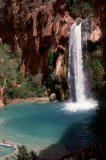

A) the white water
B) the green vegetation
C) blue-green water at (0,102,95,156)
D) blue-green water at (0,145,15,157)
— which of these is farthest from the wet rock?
blue-green water at (0,145,15,157)

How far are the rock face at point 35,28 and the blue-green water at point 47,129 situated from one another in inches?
324

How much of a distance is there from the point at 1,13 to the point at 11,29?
277 centimetres

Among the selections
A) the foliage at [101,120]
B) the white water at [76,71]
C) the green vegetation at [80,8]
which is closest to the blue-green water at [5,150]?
the foliage at [101,120]

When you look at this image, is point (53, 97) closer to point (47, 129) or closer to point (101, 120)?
point (47, 129)

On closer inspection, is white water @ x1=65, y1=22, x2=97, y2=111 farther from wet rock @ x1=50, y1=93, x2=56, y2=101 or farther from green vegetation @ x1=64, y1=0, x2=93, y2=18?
green vegetation @ x1=64, y1=0, x2=93, y2=18

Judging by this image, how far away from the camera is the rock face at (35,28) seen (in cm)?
2108

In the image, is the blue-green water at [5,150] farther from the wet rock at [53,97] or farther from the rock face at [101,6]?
the wet rock at [53,97]

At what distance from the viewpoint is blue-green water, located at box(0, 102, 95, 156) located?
9.10m

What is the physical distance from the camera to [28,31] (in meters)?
25.8

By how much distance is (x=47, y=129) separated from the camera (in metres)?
11.1

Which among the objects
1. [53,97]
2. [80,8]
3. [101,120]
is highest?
[80,8]

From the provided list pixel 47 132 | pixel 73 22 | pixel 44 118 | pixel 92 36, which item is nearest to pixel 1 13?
pixel 73 22

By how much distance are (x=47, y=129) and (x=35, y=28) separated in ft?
50.6

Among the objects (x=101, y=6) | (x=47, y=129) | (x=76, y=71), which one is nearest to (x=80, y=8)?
(x=76, y=71)
